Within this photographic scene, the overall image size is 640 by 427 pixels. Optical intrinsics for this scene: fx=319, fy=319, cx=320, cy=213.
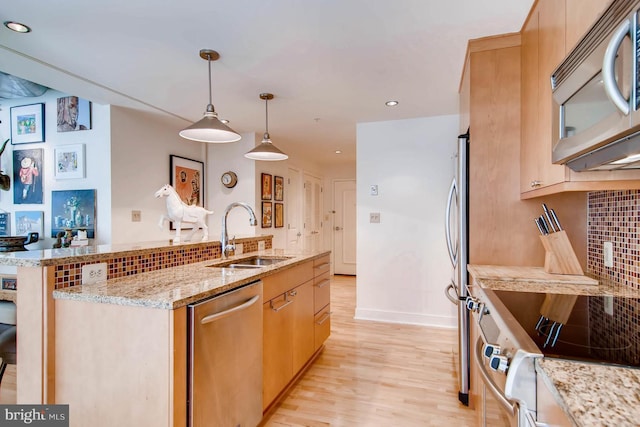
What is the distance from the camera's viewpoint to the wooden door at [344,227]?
6.52 metres

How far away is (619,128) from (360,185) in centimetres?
305

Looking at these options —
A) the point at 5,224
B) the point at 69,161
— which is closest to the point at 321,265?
the point at 69,161

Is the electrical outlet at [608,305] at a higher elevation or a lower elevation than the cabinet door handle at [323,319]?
higher

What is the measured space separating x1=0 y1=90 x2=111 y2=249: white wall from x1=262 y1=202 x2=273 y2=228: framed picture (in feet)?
6.22

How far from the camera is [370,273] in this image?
149 inches

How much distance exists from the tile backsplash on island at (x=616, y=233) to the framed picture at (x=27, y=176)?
473cm

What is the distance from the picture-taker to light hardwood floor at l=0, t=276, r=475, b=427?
1.92m

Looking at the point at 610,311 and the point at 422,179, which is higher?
the point at 422,179

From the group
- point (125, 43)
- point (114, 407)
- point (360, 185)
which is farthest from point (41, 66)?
point (360, 185)

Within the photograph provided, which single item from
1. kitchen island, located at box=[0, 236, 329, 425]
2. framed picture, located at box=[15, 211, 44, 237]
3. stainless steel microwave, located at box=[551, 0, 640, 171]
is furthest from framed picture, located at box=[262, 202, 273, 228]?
stainless steel microwave, located at box=[551, 0, 640, 171]

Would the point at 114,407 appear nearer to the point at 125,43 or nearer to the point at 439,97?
the point at 125,43

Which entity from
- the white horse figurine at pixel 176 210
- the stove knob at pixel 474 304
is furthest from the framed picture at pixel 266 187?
the stove knob at pixel 474 304

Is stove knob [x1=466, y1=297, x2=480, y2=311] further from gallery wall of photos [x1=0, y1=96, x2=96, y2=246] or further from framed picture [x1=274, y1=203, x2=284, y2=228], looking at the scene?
framed picture [x1=274, y1=203, x2=284, y2=228]

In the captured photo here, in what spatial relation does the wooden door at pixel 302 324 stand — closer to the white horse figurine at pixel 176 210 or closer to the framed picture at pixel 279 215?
the white horse figurine at pixel 176 210
